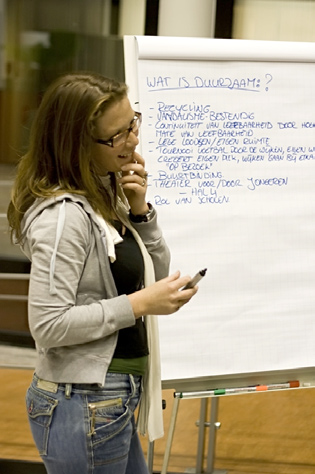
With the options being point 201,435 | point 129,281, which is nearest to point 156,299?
point 129,281

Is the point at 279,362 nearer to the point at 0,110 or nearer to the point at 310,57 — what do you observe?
the point at 310,57

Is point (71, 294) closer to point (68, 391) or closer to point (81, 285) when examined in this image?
point (81, 285)

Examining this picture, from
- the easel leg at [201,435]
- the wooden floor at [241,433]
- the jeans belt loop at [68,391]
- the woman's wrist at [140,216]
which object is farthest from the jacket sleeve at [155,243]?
the wooden floor at [241,433]

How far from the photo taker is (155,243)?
1.66m

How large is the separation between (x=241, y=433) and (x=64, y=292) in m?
2.26

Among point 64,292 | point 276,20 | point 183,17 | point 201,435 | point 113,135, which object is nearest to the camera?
point 64,292

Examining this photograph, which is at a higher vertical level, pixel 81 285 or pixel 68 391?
pixel 81 285

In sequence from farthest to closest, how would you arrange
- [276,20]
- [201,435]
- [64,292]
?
[276,20]
[201,435]
[64,292]

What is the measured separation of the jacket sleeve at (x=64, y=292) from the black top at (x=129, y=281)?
82 mm

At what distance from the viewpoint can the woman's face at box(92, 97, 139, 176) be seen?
4.83ft

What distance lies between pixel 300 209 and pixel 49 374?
1145 millimetres

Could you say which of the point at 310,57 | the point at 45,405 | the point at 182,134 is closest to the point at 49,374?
the point at 45,405

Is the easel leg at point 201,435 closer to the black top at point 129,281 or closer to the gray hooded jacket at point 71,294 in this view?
the black top at point 129,281

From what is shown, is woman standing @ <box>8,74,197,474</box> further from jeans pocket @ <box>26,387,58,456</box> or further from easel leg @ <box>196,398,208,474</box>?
easel leg @ <box>196,398,208,474</box>
